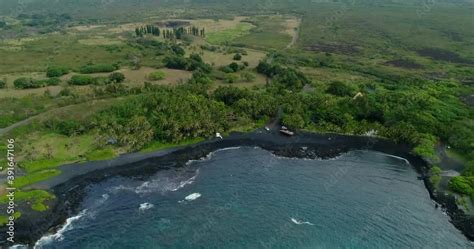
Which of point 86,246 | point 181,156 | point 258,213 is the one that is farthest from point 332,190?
point 86,246

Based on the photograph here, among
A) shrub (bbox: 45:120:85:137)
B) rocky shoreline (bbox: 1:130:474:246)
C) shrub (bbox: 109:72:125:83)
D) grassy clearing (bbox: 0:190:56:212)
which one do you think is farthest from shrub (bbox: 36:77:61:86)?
grassy clearing (bbox: 0:190:56:212)

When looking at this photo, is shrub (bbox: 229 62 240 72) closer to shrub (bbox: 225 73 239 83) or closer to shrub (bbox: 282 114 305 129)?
shrub (bbox: 225 73 239 83)

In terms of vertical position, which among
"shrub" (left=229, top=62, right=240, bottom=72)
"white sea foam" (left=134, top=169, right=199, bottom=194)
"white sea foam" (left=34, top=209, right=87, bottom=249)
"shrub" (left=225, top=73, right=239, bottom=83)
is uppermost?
"shrub" (left=229, top=62, right=240, bottom=72)

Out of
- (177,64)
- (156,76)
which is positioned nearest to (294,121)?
(156,76)

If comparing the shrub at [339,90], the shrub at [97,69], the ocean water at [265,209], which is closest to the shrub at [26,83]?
the shrub at [97,69]

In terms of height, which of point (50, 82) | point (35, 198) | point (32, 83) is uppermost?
point (32, 83)

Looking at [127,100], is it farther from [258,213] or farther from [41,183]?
[258,213]

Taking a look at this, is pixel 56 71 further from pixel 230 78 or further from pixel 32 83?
pixel 230 78
